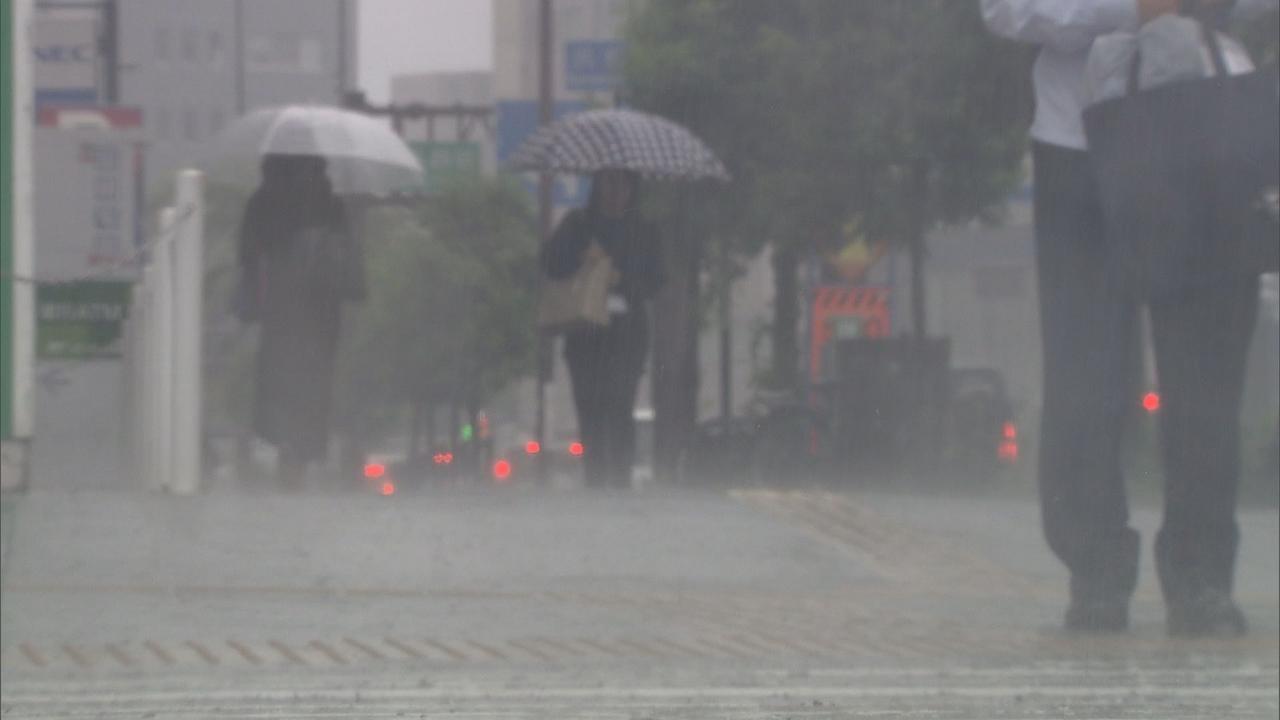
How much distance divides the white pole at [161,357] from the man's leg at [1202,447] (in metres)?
3.92

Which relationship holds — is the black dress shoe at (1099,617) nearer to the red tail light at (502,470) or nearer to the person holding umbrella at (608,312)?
the person holding umbrella at (608,312)

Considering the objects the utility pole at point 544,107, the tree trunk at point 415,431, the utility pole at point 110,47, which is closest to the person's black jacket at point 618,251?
the utility pole at point 110,47

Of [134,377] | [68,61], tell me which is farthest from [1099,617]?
[68,61]

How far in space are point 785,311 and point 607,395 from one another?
8414mm

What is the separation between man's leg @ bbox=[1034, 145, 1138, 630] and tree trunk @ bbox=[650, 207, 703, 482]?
31.0 feet

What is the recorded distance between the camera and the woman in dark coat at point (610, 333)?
981cm

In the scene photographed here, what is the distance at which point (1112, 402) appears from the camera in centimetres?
593

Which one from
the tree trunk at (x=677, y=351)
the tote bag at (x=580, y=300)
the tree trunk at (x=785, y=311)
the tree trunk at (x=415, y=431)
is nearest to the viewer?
→ the tote bag at (x=580, y=300)

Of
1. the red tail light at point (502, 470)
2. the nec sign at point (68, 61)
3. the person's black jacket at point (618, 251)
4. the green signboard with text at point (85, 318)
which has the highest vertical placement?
the nec sign at point (68, 61)

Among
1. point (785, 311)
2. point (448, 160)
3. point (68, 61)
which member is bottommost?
point (785, 311)

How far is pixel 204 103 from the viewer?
1892 centimetres

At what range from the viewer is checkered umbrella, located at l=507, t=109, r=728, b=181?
11.6 m

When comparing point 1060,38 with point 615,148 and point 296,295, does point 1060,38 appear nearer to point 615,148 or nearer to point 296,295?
point 296,295

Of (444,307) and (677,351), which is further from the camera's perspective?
(444,307)
